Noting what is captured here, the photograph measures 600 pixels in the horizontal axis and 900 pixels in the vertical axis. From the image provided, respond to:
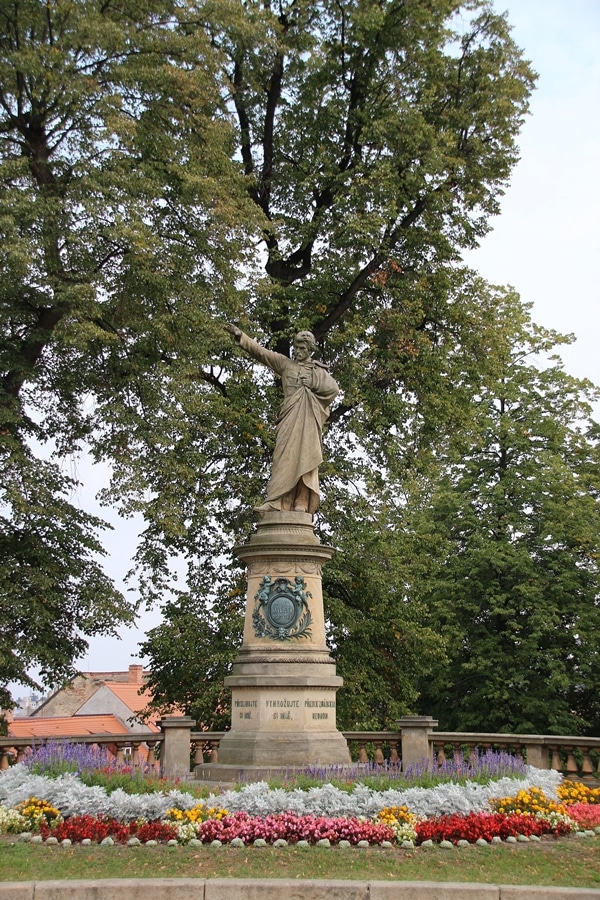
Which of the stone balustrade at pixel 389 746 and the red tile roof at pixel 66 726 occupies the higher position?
the red tile roof at pixel 66 726

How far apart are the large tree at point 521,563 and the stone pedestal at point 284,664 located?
1002 centimetres

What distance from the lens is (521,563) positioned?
24312 millimetres

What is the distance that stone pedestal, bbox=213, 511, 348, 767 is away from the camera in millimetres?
11141

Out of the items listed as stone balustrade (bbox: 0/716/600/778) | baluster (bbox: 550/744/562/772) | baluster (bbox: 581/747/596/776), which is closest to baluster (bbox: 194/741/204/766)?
stone balustrade (bbox: 0/716/600/778)

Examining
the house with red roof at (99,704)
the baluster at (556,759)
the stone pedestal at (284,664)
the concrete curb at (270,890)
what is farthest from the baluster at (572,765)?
the house with red roof at (99,704)

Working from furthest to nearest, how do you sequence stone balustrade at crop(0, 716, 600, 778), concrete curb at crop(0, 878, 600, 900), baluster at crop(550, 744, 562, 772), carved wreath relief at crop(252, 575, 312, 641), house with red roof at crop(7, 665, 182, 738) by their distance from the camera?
house with red roof at crop(7, 665, 182, 738)
baluster at crop(550, 744, 562, 772)
stone balustrade at crop(0, 716, 600, 778)
carved wreath relief at crop(252, 575, 312, 641)
concrete curb at crop(0, 878, 600, 900)

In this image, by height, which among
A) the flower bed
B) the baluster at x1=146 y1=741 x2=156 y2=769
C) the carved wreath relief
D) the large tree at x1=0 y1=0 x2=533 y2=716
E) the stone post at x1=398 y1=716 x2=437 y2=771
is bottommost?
the flower bed

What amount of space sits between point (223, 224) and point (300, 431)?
511 cm

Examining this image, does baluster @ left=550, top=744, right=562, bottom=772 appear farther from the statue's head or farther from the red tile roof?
the red tile roof

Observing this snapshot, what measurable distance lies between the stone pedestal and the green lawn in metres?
3.61

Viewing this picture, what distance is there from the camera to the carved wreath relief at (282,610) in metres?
11.9

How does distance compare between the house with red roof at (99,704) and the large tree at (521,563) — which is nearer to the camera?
the large tree at (521,563)

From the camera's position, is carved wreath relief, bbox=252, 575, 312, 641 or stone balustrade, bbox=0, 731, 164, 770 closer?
carved wreath relief, bbox=252, 575, 312, 641

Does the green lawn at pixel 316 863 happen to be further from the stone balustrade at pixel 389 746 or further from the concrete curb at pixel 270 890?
the stone balustrade at pixel 389 746
